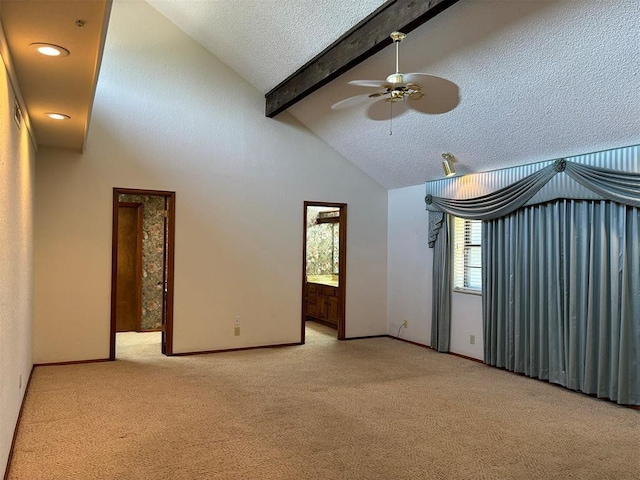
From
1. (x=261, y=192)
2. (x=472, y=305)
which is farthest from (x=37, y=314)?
(x=472, y=305)

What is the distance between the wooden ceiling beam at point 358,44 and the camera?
11.9ft

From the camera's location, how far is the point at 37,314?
521 cm

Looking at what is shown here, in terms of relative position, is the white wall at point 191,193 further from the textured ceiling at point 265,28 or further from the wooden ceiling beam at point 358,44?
the wooden ceiling beam at point 358,44

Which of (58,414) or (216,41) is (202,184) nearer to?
(216,41)

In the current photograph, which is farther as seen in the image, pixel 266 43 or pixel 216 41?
pixel 216 41

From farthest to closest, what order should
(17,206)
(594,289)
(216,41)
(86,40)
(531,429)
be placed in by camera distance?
(216,41) < (594,289) < (531,429) < (17,206) < (86,40)

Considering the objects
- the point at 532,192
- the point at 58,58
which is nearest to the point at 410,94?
the point at 532,192

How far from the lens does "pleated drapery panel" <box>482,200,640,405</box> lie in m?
4.12

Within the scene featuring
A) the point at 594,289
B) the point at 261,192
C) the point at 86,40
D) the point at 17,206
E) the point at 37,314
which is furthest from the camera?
the point at 261,192

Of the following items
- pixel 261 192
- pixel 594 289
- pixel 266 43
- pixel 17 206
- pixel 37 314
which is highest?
pixel 266 43

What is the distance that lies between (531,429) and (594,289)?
1.51 m

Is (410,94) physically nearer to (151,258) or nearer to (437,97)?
(437,97)

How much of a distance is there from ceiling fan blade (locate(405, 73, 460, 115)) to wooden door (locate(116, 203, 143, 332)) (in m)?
4.64

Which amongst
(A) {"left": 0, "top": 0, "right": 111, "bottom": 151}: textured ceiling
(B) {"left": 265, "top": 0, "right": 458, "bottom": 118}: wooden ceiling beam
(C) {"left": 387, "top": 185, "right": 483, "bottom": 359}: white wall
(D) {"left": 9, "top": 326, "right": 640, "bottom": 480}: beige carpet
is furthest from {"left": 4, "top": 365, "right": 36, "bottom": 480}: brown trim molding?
(C) {"left": 387, "top": 185, "right": 483, "bottom": 359}: white wall
